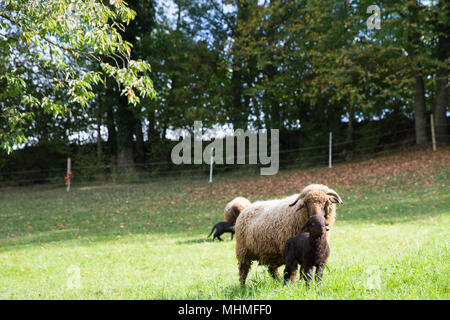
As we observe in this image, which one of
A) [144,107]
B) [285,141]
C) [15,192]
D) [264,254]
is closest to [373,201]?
[264,254]

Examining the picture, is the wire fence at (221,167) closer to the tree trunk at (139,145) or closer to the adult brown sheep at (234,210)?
the tree trunk at (139,145)

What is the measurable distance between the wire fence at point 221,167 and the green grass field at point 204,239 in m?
2.22

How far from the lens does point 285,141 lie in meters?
24.3

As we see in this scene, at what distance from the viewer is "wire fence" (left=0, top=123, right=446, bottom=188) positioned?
71.2 feet

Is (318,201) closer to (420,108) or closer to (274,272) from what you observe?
(274,272)

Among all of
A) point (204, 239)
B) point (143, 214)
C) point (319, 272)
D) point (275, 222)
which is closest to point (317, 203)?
point (319, 272)

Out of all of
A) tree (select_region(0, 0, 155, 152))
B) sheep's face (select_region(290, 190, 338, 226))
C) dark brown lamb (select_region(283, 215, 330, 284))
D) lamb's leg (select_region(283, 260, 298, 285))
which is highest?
tree (select_region(0, 0, 155, 152))

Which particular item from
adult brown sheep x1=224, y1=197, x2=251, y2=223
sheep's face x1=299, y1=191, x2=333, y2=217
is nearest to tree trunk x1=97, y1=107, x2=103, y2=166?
adult brown sheep x1=224, y1=197, x2=251, y2=223

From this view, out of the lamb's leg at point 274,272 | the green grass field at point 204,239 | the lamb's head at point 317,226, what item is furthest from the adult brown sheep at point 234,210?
the lamb's head at point 317,226

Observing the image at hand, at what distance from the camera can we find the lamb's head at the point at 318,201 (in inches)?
139

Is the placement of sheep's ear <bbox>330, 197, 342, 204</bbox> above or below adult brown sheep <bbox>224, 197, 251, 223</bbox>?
above

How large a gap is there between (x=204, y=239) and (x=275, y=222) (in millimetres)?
5557

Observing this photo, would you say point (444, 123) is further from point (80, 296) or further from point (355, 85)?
point (80, 296)

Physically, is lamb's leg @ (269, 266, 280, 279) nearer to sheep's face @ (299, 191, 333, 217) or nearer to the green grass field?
the green grass field
